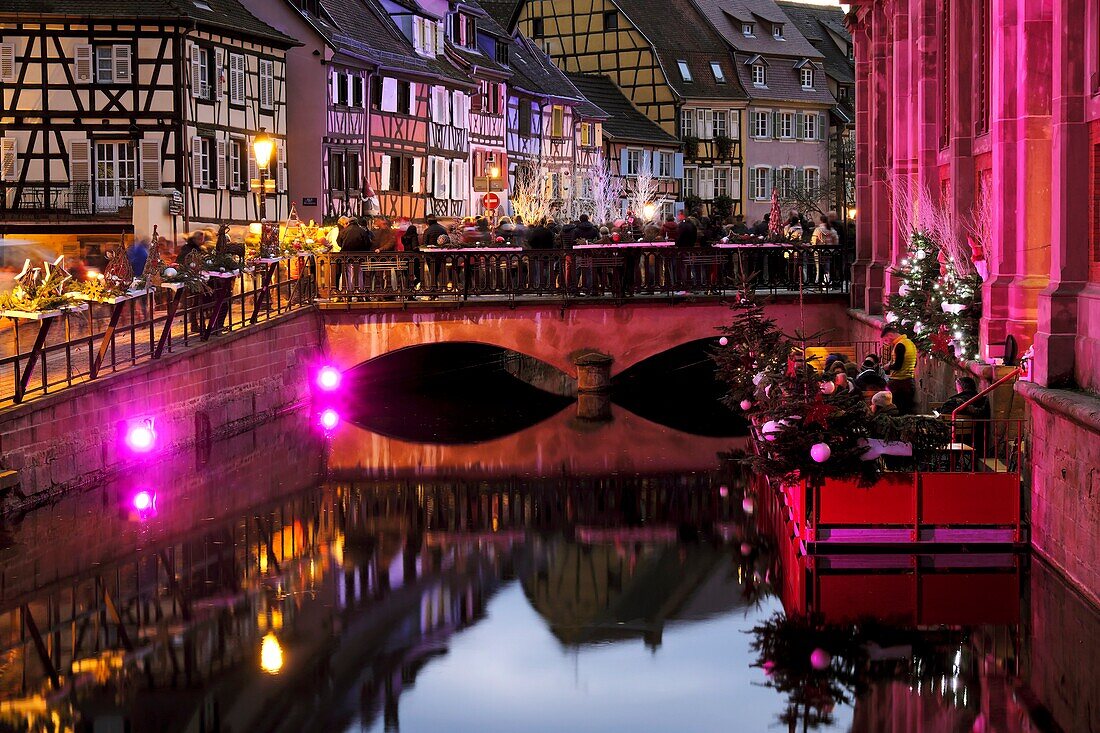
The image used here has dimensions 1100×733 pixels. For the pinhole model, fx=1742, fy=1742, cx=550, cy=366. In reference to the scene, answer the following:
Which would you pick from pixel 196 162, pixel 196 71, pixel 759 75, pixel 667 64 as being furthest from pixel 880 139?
pixel 759 75

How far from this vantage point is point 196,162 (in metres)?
43.1

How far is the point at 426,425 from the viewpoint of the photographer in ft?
103

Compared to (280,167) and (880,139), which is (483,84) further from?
(880,139)

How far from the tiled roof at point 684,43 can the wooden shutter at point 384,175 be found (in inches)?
1179

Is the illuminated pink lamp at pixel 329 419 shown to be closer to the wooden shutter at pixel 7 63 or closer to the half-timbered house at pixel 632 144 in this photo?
the wooden shutter at pixel 7 63

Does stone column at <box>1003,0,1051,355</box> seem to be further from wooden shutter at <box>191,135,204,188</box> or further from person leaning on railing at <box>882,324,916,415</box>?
wooden shutter at <box>191,135,204,188</box>

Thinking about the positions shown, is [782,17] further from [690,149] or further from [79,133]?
[79,133]

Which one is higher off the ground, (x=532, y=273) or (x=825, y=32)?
(x=825, y=32)

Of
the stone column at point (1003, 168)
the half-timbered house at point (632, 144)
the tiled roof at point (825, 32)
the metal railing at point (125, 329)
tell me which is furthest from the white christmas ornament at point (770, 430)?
the tiled roof at point (825, 32)

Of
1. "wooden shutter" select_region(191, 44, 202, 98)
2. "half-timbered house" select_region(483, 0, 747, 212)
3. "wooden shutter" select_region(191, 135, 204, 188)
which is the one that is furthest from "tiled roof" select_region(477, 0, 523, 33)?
"wooden shutter" select_region(191, 135, 204, 188)

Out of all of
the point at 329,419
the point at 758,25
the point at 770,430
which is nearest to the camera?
the point at 770,430

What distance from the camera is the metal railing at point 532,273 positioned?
33.8 m

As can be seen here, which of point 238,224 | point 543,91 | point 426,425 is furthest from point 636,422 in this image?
point 543,91

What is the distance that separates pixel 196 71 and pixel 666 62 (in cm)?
4252
